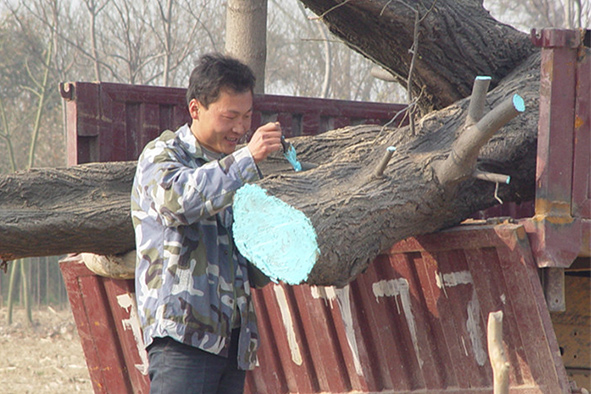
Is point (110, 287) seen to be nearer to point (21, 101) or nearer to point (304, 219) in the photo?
point (304, 219)

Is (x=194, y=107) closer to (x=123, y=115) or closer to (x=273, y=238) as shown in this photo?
(x=273, y=238)

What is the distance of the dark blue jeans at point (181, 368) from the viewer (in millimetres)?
2674

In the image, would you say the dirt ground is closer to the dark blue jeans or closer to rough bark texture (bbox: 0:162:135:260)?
rough bark texture (bbox: 0:162:135:260)

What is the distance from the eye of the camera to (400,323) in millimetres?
3924

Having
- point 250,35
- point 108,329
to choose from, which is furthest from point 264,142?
point 250,35

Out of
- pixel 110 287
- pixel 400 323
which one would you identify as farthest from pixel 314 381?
pixel 110 287

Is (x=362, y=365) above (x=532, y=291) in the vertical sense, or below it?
below

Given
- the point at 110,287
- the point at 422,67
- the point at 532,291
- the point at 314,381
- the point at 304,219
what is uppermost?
the point at 422,67

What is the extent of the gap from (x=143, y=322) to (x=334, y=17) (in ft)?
7.19

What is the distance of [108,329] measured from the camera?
187 inches

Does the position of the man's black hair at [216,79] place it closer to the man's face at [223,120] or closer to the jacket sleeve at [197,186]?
the man's face at [223,120]

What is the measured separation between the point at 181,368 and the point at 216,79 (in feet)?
3.11

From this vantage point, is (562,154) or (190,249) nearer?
(190,249)

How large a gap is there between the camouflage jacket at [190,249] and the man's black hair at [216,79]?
172mm
